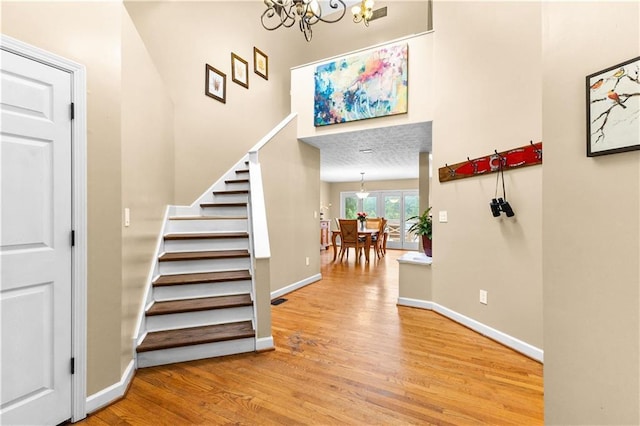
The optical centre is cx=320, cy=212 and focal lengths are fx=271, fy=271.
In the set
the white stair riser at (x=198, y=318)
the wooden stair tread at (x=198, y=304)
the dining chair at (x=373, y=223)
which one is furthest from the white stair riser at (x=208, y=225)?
the dining chair at (x=373, y=223)

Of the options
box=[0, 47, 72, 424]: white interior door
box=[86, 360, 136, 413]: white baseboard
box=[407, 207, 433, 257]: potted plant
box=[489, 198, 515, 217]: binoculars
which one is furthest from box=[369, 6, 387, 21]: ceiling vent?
box=[86, 360, 136, 413]: white baseboard

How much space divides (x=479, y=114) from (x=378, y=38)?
12.7 ft

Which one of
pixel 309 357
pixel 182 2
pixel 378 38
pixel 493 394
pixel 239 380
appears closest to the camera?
pixel 493 394

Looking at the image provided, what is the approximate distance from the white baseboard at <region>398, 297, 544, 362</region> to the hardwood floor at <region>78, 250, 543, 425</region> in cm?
7

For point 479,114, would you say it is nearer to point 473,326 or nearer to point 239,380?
point 473,326

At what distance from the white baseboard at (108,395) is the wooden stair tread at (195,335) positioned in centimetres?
25

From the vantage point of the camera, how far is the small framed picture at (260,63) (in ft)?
15.3

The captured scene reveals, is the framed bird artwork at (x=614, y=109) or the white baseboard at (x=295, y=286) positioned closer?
the framed bird artwork at (x=614, y=109)

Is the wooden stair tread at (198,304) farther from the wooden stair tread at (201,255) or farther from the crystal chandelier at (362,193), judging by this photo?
the crystal chandelier at (362,193)

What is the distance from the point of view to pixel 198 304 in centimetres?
240

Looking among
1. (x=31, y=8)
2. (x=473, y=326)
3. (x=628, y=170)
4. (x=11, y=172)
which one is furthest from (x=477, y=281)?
(x=31, y=8)

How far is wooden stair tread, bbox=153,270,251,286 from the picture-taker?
8.14 ft

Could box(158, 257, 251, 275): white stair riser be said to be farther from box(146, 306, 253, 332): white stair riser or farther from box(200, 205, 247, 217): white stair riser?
box(200, 205, 247, 217): white stair riser

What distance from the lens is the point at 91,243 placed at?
1.59 m
